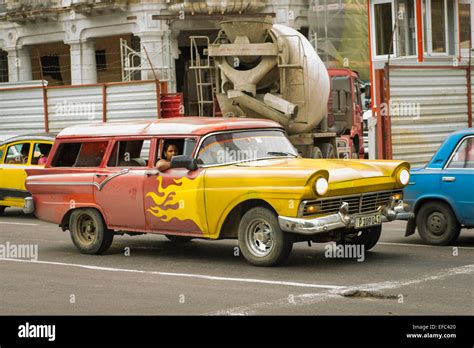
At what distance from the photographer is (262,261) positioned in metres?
12.3

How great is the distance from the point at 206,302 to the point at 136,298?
823 millimetres

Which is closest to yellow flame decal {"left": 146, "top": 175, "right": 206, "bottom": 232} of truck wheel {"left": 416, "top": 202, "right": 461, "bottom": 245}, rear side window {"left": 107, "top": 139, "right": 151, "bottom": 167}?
rear side window {"left": 107, "top": 139, "right": 151, "bottom": 167}

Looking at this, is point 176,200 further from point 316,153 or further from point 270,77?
point 316,153

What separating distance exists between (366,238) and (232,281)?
2608 mm

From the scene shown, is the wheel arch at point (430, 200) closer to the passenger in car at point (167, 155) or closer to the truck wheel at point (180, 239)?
the truck wheel at point (180, 239)

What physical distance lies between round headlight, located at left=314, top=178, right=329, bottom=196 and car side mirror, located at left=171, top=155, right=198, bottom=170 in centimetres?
183

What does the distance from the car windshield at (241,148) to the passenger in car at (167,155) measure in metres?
0.46

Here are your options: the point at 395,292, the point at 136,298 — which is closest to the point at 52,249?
the point at 136,298

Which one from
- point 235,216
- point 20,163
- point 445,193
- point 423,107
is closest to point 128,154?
point 235,216

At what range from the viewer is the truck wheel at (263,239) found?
1212 centimetres

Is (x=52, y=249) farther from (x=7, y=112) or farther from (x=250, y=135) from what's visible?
(x=7, y=112)

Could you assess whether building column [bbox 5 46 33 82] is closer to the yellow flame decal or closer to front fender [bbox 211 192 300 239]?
the yellow flame decal

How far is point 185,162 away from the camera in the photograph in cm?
1289

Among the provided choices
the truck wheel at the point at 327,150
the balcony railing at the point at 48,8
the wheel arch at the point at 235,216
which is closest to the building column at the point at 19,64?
the balcony railing at the point at 48,8
